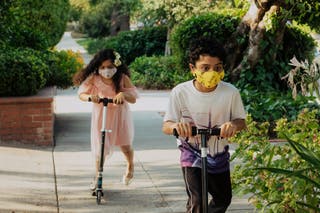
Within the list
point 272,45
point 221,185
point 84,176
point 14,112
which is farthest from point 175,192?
point 272,45

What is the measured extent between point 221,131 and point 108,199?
2647mm

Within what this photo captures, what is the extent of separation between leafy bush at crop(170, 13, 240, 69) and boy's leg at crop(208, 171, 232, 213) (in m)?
7.54

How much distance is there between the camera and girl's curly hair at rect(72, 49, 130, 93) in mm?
6488

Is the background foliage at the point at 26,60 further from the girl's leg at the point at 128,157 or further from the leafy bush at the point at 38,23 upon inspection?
the girl's leg at the point at 128,157

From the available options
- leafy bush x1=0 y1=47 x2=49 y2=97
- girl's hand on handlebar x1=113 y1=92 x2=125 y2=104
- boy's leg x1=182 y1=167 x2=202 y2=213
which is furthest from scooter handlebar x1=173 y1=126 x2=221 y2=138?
leafy bush x1=0 y1=47 x2=49 y2=97

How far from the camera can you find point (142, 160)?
8.40 metres

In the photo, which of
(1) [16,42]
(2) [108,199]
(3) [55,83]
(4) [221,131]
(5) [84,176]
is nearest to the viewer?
(4) [221,131]

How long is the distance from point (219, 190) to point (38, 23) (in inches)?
541

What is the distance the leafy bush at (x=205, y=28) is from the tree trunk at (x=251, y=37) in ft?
0.64

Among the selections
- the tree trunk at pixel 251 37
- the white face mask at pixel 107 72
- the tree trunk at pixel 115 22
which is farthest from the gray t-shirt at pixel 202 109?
the tree trunk at pixel 115 22

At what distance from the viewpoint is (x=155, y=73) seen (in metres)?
19.8

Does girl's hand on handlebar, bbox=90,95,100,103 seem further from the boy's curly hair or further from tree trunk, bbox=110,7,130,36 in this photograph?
tree trunk, bbox=110,7,130,36

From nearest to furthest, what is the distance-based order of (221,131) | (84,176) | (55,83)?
1. (221,131)
2. (84,176)
3. (55,83)

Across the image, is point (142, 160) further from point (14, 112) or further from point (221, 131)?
point (221, 131)
